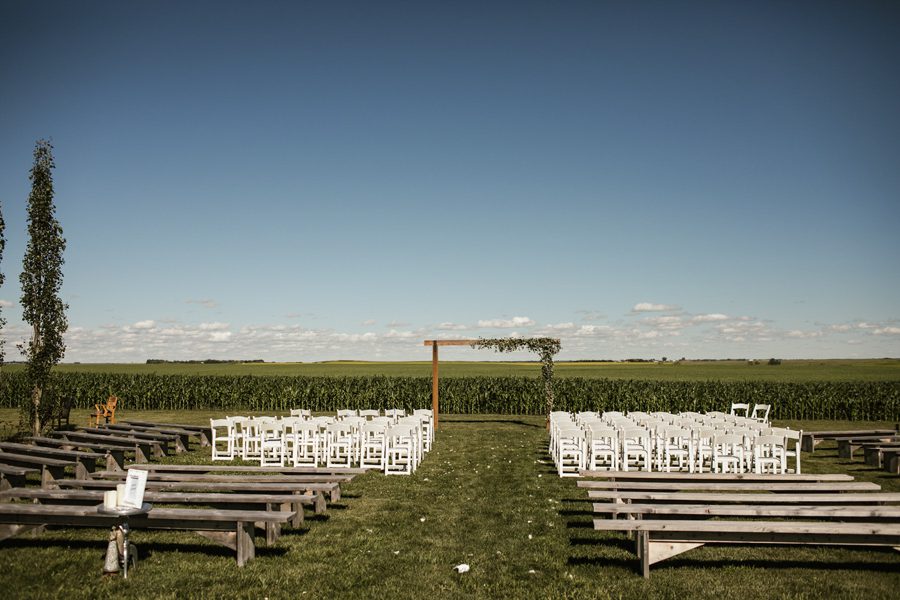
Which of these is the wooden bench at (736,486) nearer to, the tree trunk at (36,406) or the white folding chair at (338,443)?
the white folding chair at (338,443)

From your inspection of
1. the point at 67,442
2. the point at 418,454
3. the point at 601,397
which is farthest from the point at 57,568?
the point at 601,397

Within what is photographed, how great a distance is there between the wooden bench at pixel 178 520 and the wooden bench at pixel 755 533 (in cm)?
366

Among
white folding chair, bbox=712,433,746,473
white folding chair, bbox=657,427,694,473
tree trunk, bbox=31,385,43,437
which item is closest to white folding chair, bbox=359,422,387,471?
white folding chair, bbox=657,427,694,473

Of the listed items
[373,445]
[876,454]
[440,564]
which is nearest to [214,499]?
[440,564]

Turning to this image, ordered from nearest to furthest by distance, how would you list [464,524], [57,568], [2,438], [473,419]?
1. [57,568]
2. [464,524]
3. [2,438]
4. [473,419]

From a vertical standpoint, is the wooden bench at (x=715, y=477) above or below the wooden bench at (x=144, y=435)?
above

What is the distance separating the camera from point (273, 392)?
32094mm

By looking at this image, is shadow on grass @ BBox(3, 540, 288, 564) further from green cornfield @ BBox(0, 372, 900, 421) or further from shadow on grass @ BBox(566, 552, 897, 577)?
green cornfield @ BBox(0, 372, 900, 421)

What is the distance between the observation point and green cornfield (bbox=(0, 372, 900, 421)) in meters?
28.7

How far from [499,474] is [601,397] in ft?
56.8

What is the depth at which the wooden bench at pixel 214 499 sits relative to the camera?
25.3 ft

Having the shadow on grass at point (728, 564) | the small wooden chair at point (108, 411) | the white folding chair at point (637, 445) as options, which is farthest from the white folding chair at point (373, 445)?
the small wooden chair at point (108, 411)

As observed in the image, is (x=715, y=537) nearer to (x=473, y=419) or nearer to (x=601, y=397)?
(x=473, y=419)

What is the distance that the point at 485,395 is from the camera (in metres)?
30.3
